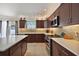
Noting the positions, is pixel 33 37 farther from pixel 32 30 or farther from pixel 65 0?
pixel 65 0

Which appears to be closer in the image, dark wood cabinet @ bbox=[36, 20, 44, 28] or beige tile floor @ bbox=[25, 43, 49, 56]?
beige tile floor @ bbox=[25, 43, 49, 56]

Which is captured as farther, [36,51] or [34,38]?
[34,38]

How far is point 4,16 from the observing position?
10.3 meters

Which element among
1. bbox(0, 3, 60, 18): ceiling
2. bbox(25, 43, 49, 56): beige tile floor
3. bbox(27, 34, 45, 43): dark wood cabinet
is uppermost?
bbox(0, 3, 60, 18): ceiling

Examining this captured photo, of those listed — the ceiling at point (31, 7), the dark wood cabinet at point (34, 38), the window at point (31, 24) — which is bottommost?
the dark wood cabinet at point (34, 38)

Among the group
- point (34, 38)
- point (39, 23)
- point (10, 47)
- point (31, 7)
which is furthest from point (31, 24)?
point (10, 47)

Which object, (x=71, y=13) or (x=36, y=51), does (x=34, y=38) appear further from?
(x=71, y=13)

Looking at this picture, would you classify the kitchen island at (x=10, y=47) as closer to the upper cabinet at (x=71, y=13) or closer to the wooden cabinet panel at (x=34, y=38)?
the upper cabinet at (x=71, y=13)

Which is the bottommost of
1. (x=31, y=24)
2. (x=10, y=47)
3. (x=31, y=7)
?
(x=10, y=47)

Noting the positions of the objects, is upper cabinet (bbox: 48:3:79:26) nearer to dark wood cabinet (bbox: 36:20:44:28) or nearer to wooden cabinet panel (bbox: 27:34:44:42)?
wooden cabinet panel (bbox: 27:34:44:42)

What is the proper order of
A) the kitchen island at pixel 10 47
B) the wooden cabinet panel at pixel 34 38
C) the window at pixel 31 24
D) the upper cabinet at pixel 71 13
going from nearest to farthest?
1. the kitchen island at pixel 10 47
2. the upper cabinet at pixel 71 13
3. the wooden cabinet panel at pixel 34 38
4. the window at pixel 31 24

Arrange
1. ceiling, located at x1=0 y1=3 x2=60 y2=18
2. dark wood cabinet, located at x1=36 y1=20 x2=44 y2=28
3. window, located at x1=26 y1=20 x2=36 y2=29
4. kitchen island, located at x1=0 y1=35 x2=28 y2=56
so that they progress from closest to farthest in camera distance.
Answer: kitchen island, located at x1=0 y1=35 x2=28 y2=56, ceiling, located at x1=0 y1=3 x2=60 y2=18, window, located at x1=26 y1=20 x2=36 y2=29, dark wood cabinet, located at x1=36 y1=20 x2=44 y2=28

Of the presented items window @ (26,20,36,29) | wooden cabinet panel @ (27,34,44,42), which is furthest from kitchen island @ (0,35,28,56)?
window @ (26,20,36,29)

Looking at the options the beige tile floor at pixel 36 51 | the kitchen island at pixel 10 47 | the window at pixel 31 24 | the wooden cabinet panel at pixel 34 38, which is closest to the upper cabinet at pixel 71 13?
the kitchen island at pixel 10 47
